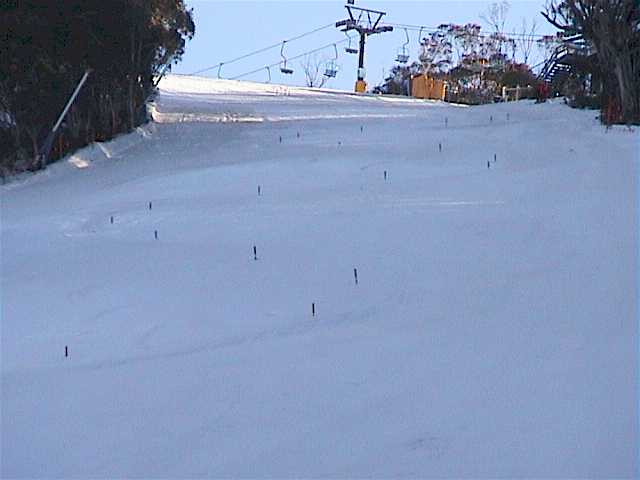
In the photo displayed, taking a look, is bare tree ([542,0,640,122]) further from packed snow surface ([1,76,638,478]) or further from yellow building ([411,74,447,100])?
yellow building ([411,74,447,100])

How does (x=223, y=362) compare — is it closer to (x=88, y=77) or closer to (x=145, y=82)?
(x=88, y=77)

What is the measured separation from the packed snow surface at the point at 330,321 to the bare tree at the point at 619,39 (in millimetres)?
4760

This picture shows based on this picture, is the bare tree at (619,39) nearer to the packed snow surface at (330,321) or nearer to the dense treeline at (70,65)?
the packed snow surface at (330,321)

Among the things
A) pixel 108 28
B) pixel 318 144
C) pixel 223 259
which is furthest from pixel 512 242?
pixel 108 28

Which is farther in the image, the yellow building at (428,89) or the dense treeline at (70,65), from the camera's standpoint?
the yellow building at (428,89)

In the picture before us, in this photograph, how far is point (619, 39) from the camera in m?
27.2

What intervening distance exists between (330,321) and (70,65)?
16.7m

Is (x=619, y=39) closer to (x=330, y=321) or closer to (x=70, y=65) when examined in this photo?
(x=70, y=65)

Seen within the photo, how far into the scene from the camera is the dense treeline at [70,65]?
24203mm

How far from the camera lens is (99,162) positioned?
85.9 ft

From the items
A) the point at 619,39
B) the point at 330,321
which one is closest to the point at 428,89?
the point at 619,39

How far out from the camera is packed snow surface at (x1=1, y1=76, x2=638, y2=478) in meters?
7.36

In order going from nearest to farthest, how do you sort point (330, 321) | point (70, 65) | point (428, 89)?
point (330, 321), point (70, 65), point (428, 89)

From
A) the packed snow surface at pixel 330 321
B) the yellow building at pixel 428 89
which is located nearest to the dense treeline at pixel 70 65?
the packed snow surface at pixel 330 321
